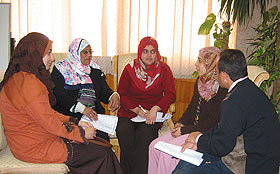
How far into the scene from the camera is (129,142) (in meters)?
2.17

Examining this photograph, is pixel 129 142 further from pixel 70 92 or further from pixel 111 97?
pixel 70 92

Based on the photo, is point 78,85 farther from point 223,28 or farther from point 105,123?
point 223,28

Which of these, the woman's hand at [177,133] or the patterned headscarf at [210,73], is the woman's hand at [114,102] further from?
the patterned headscarf at [210,73]

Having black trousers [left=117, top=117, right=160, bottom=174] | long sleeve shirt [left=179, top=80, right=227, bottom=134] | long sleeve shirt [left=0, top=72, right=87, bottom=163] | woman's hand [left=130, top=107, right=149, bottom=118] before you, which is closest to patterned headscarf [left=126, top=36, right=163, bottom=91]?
woman's hand [left=130, top=107, right=149, bottom=118]

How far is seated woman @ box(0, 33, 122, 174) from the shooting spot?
144 cm

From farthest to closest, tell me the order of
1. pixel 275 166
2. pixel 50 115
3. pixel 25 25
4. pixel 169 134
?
1. pixel 25 25
2. pixel 169 134
3. pixel 50 115
4. pixel 275 166

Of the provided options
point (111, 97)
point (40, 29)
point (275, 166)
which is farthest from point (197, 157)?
point (40, 29)

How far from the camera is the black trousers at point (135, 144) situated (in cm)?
210

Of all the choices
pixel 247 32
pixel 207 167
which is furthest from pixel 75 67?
pixel 247 32

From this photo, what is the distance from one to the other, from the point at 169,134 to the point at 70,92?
946mm

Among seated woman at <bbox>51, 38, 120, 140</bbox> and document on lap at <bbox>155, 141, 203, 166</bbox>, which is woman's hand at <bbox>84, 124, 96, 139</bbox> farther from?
document on lap at <bbox>155, 141, 203, 166</bbox>

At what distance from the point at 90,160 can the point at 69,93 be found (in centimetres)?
78

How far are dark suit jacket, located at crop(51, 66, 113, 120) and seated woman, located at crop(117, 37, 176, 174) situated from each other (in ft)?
0.59

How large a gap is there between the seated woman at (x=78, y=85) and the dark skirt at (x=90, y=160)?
17.7 inches
